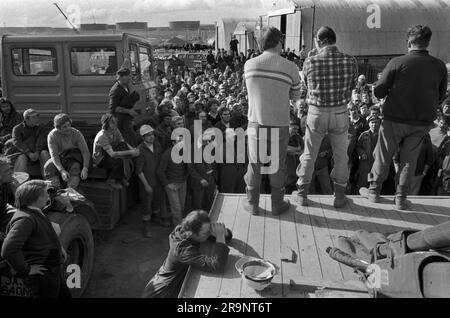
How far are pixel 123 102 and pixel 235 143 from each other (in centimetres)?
176

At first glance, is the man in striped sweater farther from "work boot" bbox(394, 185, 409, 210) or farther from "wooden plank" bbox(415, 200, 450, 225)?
"wooden plank" bbox(415, 200, 450, 225)

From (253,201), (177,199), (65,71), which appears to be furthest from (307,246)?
(65,71)

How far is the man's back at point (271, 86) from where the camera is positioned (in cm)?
388

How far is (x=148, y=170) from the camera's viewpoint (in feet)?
19.5

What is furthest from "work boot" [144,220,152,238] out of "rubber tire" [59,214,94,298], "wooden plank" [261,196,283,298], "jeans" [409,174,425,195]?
"jeans" [409,174,425,195]

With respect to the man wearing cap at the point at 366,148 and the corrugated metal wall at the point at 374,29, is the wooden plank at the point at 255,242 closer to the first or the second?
the man wearing cap at the point at 366,148

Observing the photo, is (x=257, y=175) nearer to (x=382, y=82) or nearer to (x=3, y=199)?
(x=382, y=82)

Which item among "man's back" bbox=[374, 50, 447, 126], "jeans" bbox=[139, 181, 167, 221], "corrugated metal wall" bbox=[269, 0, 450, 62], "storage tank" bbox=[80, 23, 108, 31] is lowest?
"jeans" bbox=[139, 181, 167, 221]

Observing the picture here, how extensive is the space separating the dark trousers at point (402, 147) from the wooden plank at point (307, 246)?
932 millimetres

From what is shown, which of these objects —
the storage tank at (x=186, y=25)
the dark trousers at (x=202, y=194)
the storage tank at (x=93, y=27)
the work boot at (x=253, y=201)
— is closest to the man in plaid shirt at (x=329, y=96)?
the work boot at (x=253, y=201)

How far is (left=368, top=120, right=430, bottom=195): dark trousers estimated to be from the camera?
13.7 ft

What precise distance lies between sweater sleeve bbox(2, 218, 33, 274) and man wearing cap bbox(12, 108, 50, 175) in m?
2.66

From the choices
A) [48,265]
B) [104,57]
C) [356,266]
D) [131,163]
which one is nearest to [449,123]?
[356,266]

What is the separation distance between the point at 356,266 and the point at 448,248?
734 mm
